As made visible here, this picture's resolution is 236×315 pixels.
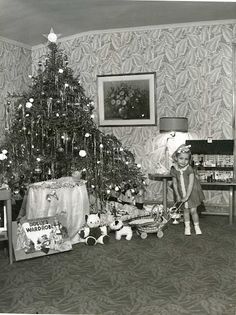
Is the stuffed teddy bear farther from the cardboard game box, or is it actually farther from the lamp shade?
the lamp shade

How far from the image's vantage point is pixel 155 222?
5.19 metres

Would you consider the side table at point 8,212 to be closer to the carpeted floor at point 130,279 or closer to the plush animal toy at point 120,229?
the carpeted floor at point 130,279

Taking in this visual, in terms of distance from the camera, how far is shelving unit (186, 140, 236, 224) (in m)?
5.99

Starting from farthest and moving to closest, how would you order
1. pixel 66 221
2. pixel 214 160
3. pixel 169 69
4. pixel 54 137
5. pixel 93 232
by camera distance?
pixel 169 69, pixel 214 160, pixel 54 137, pixel 93 232, pixel 66 221

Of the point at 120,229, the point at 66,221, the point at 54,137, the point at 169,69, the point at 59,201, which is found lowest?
the point at 120,229

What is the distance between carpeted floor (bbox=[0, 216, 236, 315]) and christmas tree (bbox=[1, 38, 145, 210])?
3.96 ft

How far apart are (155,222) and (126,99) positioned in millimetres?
2321

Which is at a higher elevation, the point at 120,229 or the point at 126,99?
the point at 126,99

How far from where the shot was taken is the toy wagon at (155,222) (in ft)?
16.6

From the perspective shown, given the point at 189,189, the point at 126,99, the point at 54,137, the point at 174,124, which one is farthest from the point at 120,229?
the point at 126,99

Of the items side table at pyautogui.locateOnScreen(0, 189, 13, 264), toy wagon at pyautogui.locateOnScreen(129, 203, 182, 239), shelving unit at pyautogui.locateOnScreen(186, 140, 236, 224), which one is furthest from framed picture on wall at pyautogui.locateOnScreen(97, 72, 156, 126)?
side table at pyautogui.locateOnScreen(0, 189, 13, 264)

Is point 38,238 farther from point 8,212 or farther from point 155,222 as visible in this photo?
point 155,222

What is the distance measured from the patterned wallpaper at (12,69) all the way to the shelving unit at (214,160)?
282 centimetres

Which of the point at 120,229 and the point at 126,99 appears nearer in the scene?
the point at 120,229
